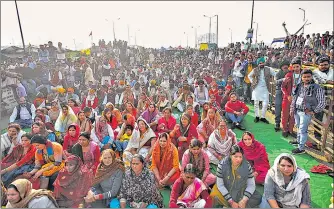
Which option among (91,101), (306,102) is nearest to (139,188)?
(306,102)

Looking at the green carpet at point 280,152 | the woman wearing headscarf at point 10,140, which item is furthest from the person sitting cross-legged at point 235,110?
the woman wearing headscarf at point 10,140

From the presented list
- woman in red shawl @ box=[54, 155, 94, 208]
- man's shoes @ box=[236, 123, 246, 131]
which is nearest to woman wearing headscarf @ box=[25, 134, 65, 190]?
woman in red shawl @ box=[54, 155, 94, 208]

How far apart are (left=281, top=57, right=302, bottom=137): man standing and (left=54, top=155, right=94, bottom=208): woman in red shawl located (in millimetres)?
4081

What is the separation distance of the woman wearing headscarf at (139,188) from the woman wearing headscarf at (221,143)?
1.49 m

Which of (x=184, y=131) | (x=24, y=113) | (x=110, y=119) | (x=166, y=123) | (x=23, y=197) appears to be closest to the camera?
(x=23, y=197)

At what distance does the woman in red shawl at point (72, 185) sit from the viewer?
10.8 feet

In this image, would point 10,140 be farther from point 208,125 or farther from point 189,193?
point 208,125

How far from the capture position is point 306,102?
4539 millimetres

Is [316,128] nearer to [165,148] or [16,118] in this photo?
[165,148]

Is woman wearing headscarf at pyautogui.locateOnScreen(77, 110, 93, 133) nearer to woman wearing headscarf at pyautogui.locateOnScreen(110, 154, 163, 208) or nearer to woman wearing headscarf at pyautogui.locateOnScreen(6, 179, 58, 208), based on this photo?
woman wearing headscarf at pyautogui.locateOnScreen(110, 154, 163, 208)

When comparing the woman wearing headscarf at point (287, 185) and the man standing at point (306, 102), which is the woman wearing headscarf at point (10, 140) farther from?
the man standing at point (306, 102)

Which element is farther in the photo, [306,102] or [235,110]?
[235,110]

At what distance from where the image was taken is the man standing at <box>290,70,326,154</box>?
4438 mm

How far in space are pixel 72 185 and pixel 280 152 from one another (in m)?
3.61
